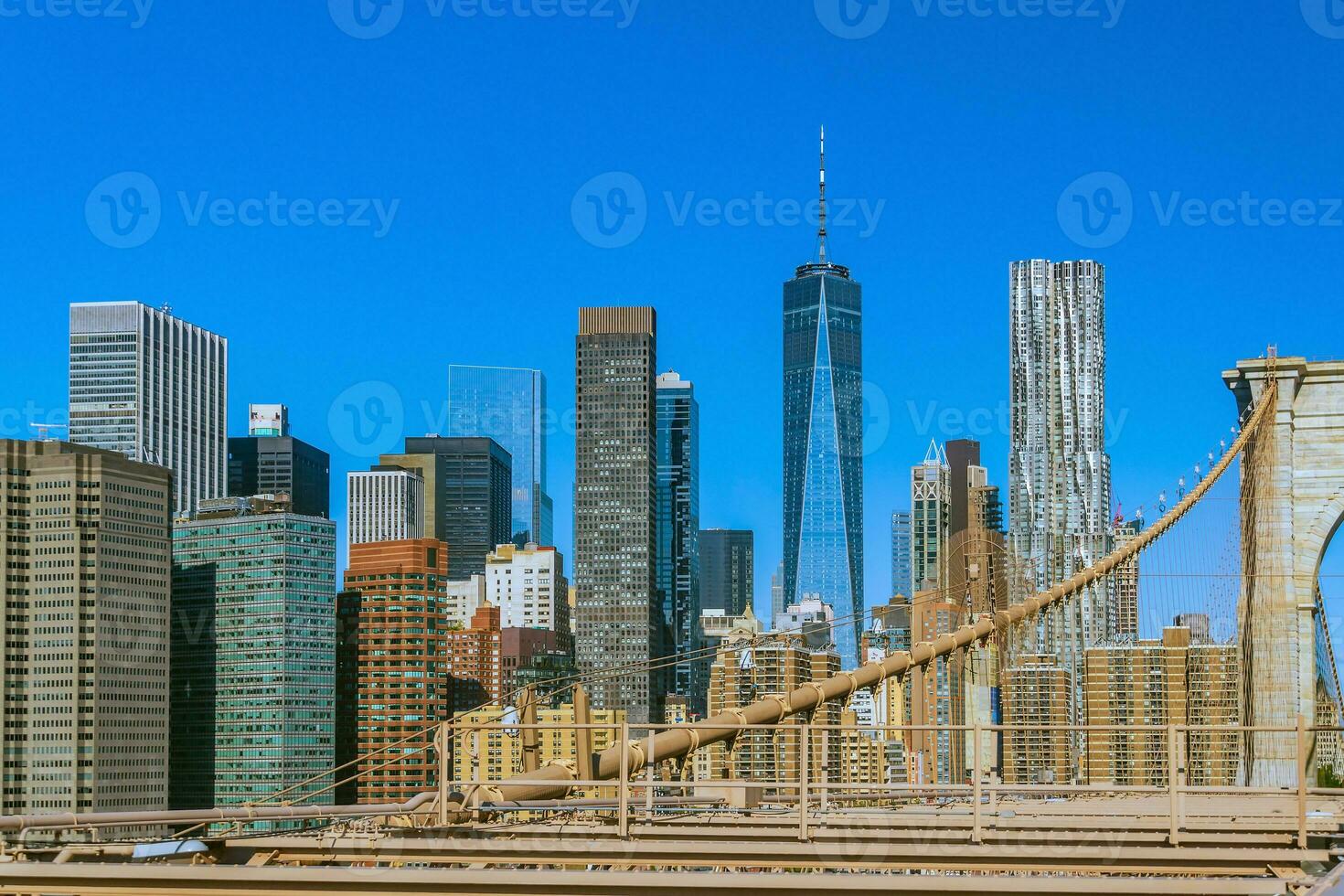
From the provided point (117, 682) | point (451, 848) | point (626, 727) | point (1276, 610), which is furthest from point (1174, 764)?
point (117, 682)

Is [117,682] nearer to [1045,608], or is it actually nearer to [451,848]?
[1045,608]

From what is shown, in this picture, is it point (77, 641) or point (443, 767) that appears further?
point (77, 641)

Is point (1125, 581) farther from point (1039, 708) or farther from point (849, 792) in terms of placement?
point (849, 792)

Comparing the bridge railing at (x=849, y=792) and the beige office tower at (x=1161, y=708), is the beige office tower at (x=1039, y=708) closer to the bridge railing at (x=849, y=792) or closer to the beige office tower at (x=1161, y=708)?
the beige office tower at (x=1161, y=708)

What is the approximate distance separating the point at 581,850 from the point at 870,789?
87.5 inches

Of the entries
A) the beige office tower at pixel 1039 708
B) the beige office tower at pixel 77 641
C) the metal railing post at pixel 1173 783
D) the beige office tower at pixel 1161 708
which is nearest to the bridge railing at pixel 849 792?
the metal railing post at pixel 1173 783

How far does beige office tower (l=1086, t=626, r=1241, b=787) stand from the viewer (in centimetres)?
3769

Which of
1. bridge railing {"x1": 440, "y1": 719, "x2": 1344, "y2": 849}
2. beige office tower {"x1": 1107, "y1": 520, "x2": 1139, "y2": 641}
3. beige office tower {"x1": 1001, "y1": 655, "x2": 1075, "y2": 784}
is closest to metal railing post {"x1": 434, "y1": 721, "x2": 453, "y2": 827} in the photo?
bridge railing {"x1": 440, "y1": 719, "x2": 1344, "y2": 849}

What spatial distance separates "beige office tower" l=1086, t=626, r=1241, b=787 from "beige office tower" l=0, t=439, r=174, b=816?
93.0m

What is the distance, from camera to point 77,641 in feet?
529

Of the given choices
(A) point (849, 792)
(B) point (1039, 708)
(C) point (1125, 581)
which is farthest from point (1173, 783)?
(B) point (1039, 708)

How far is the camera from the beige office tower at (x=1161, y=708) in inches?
1484

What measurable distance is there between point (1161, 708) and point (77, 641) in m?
109

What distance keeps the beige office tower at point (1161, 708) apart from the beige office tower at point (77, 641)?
305ft
